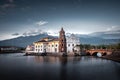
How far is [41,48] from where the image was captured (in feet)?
518

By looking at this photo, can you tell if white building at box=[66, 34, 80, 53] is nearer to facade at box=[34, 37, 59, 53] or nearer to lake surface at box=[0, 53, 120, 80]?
facade at box=[34, 37, 59, 53]

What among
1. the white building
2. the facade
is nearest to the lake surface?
the facade

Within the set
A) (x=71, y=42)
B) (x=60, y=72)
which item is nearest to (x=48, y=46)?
(x=71, y=42)

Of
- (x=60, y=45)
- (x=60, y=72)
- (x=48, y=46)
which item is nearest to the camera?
(x=60, y=72)

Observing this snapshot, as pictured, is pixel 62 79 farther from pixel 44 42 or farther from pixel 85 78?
pixel 44 42

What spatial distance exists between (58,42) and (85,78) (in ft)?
322

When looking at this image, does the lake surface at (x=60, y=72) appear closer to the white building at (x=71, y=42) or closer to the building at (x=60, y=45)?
the building at (x=60, y=45)

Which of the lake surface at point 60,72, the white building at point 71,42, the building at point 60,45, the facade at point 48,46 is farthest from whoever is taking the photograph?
the white building at point 71,42

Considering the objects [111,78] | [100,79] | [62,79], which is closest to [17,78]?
[62,79]

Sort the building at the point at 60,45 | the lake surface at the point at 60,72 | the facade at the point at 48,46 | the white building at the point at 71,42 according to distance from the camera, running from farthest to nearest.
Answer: the white building at the point at 71,42 < the facade at the point at 48,46 < the building at the point at 60,45 < the lake surface at the point at 60,72

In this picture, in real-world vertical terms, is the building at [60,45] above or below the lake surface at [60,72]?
above

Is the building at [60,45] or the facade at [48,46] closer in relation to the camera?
the building at [60,45]

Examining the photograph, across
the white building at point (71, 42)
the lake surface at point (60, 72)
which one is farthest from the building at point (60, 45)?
the lake surface at point (60, 72)

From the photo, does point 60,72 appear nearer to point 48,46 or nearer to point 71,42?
point 71,42
